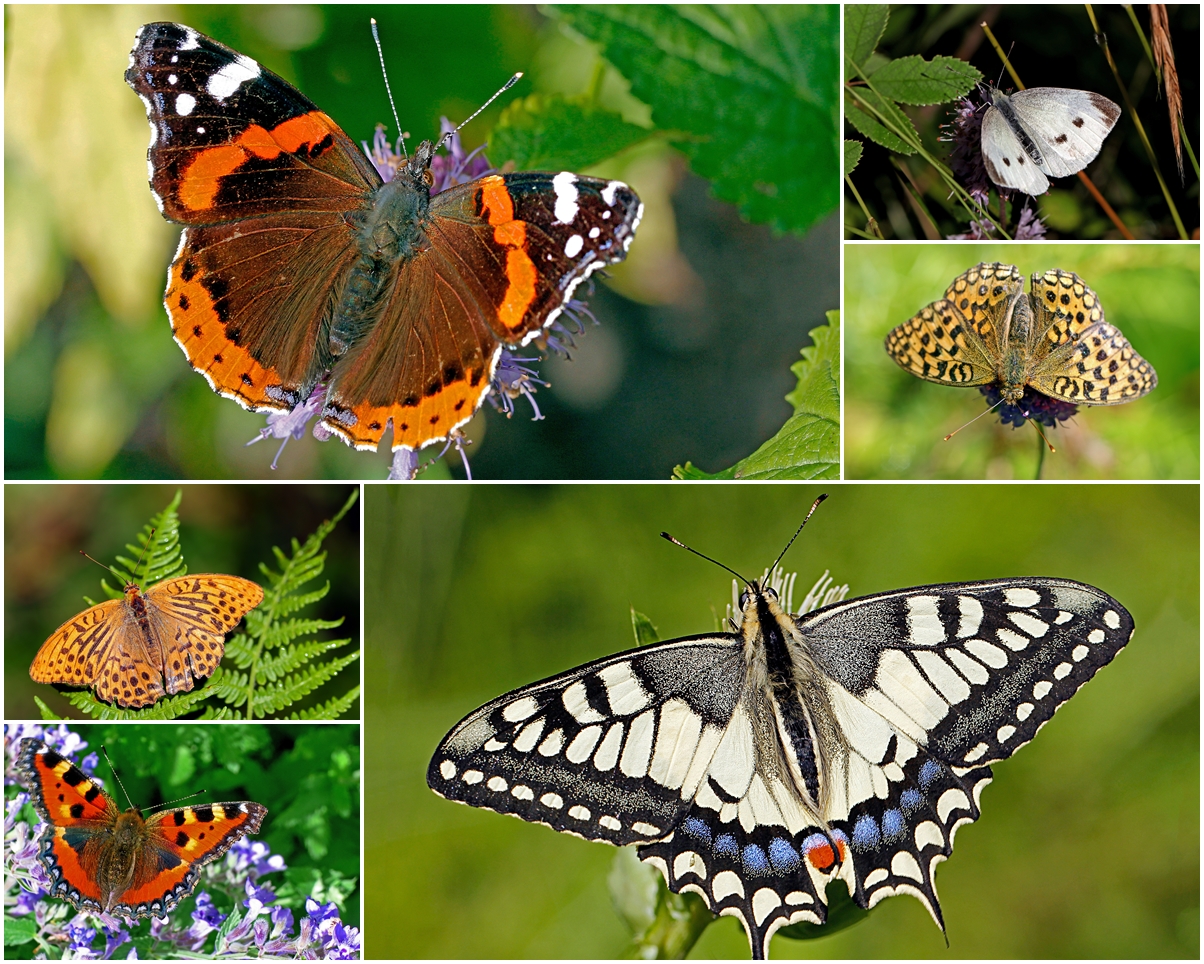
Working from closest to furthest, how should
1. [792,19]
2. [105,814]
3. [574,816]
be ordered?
1. [574,816]
2. [105,814]
3. [792,19]

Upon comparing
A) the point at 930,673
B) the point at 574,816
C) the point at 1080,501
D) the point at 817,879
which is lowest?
the point at 817,879

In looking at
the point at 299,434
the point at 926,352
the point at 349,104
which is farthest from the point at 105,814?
the point at 926,352

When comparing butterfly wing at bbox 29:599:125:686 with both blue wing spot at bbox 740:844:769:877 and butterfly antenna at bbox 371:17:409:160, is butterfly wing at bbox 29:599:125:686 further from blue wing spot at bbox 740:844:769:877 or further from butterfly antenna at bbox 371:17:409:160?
blue wing spot at bbox 740:844:769:877

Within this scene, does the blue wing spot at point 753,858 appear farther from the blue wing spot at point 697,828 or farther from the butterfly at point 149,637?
the butterfly at point 149,637

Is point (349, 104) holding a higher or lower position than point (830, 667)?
higher

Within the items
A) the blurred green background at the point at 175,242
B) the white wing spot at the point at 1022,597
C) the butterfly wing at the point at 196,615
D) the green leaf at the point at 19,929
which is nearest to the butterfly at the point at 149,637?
the butterfly wing at the point at 196,615

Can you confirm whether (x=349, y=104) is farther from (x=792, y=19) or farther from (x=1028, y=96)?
(x=1028, y=96)

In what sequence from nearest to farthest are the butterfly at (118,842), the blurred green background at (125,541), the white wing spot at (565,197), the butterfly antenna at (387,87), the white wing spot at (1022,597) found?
the white wing spot at (565,197) < the white wing spot at (1022,597) < the butterfly at (118,842) < the butterfly antenna at (387,87) < the blurred green background at (125,541)
